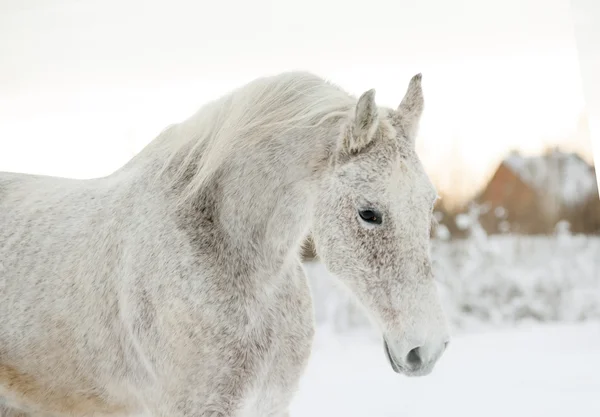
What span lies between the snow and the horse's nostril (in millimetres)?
1645

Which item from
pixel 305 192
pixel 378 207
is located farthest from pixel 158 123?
pixel 378 207

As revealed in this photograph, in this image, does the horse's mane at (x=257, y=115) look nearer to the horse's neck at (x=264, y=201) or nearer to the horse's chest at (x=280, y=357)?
the horse's neck at (x=264, y=201)

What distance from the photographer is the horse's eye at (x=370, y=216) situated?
861 mm

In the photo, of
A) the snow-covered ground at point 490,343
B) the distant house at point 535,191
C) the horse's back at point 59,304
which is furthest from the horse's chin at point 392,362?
the distant house at point 535,191

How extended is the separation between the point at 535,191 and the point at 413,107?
1708 millimetres

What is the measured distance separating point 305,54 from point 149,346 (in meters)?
1.34

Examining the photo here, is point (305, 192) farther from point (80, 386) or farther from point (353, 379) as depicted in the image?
point (353, 379)

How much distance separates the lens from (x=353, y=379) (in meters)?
2.12

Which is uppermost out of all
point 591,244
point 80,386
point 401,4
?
point 401,4

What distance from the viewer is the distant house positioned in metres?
2.36

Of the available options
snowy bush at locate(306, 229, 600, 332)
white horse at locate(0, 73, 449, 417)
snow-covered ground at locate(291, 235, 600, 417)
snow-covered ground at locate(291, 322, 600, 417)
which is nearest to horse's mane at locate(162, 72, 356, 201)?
white horse at locate(0, 73, 449, 417)

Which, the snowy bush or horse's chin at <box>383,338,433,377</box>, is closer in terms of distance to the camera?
horse's chin at <box>383,338,433,377</box>

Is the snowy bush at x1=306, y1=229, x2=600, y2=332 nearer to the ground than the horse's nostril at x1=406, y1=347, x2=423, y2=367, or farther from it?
nearer to the ground

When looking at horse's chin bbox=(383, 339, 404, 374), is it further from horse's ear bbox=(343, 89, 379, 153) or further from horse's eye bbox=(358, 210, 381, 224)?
horse's ear bbox=(343, 89, 379, 153)
